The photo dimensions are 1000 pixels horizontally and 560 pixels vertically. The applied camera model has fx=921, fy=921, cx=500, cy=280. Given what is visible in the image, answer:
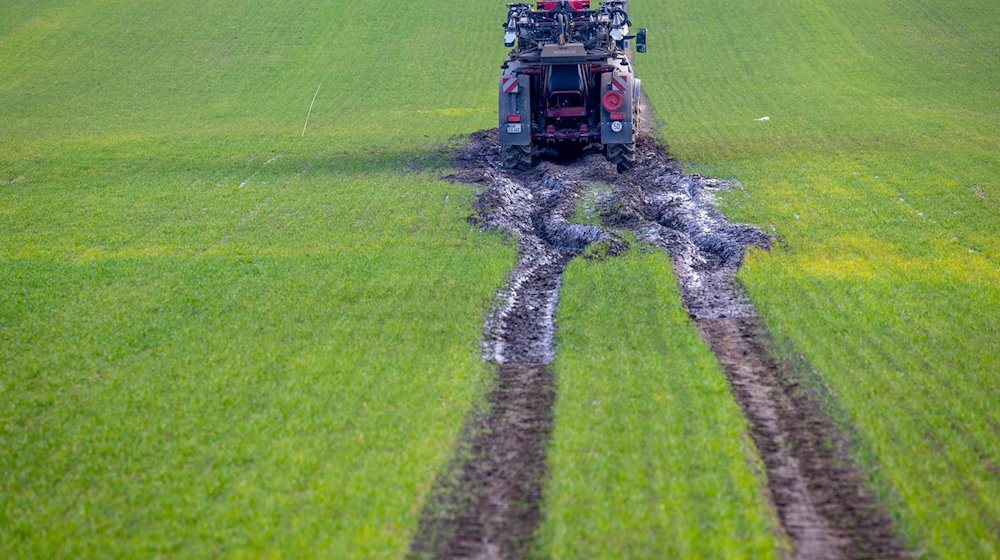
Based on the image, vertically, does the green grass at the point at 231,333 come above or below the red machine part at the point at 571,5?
below

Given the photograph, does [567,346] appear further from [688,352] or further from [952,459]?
[952,459]

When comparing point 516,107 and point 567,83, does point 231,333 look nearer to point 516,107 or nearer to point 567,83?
point 516,107

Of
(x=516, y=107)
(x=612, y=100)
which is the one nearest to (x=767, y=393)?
(x=612, y=100)

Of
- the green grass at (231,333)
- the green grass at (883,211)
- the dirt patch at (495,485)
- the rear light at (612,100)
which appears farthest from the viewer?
the rear light at (612,100)

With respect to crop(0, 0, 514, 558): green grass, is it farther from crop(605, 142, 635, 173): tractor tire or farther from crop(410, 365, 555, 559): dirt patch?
crop(605, 142, 635, 173): tractor tire

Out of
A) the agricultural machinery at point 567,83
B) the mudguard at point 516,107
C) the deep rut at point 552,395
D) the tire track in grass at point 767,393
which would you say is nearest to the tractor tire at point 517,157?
the agricultural machinery at point 567,83

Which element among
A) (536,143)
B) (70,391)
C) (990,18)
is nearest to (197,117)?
(536,143)

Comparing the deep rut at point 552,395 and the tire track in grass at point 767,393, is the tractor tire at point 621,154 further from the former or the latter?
the tire track in grass at point 767,393

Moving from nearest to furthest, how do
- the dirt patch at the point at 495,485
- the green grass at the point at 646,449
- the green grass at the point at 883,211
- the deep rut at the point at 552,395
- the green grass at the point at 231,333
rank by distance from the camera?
the green grass at the point at 646,449 → the dirt patch at the point at 495,485 → the deep rut at the point at 552,395 → the green grass at the point at 231,333 → the green grass at the point at 883,211
